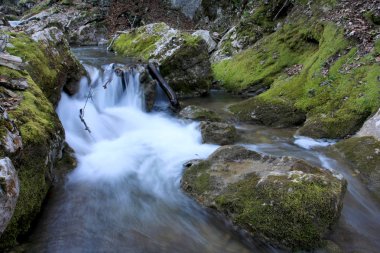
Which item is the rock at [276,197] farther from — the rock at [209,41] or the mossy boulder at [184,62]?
the rock at [209,41]

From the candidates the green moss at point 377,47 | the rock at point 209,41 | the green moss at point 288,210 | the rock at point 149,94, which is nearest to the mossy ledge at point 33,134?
the green moss at point 288,210

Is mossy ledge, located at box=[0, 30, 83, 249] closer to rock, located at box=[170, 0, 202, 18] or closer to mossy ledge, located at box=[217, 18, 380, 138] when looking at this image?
mossy ledge, located at box=[217, 18, 380, 138]

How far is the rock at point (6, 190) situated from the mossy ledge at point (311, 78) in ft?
21.6

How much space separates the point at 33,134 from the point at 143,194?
6.95ft

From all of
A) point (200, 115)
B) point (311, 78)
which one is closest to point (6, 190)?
point (200, 115)

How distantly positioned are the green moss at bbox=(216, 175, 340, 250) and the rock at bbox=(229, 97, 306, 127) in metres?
4.55

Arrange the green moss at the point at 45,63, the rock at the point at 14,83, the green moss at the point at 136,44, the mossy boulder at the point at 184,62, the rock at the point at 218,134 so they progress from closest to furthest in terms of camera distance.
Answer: the rock at the point at 14,83 < the green moss at the point at 45,63 < the rock at the point at 218,134 < the mossy boulder at the point at 184,62 < the green moss at the point at 136,44

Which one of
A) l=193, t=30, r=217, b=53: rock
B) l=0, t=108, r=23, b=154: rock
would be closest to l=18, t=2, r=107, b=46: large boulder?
l=193, t=30, r=217, b=53: rock

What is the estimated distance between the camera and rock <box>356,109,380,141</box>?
23.4ft

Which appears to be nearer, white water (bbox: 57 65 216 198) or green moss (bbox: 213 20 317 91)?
white water (bbox: 57 65 216 198)

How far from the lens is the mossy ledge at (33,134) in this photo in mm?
4355

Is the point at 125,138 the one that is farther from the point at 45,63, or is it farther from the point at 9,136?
the point at 9,136

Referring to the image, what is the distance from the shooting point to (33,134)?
489 centimetres

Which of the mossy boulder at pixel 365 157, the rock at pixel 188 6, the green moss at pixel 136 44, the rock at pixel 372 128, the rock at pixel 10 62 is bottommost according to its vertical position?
the mossy boulder at pixel 365 157
